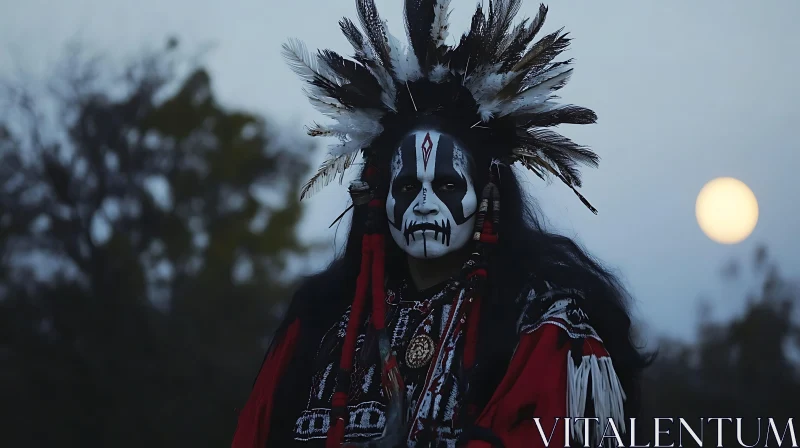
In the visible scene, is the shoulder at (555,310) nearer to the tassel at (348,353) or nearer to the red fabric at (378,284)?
the red fabric at (378,284)

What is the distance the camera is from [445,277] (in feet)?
12.6

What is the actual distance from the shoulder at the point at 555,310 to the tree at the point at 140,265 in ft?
21.7

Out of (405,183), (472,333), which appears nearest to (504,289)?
(472,333)

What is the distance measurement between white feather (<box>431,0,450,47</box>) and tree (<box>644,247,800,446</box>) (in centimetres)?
457

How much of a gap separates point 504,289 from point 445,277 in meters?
0.28

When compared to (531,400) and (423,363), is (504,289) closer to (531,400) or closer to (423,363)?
(423,363)

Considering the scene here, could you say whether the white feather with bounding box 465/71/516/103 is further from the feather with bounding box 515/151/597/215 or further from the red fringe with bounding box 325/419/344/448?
the red fringe with bounding box 325/419/344/448

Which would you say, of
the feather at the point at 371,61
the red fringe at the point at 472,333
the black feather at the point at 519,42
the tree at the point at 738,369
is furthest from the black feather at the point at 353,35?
the tree at the point at 738,369

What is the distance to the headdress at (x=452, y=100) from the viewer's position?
152 inches

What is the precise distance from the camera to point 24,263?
1048 cm

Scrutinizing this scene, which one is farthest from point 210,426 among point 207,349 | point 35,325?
point 35,325

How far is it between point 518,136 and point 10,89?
7.47 metres

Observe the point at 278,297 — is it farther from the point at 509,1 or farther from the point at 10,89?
the point at 509,1

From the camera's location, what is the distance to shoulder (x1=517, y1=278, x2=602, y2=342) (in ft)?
11.2
